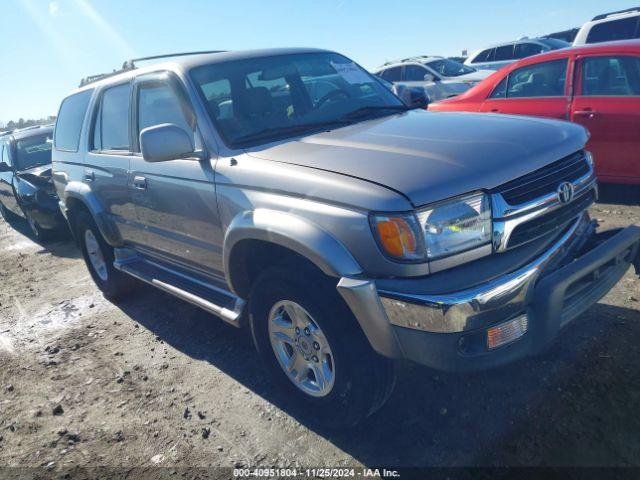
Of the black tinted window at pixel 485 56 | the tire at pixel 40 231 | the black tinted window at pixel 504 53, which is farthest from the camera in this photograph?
the black tinted window at pixel 485 56

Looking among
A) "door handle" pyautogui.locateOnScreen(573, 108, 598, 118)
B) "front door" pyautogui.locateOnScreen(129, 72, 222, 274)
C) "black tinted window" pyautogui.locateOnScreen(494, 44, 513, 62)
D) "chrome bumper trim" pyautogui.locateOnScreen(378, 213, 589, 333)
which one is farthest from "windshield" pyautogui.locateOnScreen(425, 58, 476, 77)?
"chrome bumper trim" pyautogui.locateOnScreen(378, 213, 589, 333)

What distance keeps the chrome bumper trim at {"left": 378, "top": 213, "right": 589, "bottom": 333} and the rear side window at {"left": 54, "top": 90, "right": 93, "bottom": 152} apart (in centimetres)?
394

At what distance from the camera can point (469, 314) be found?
204 cm

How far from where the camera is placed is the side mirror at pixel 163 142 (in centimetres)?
284

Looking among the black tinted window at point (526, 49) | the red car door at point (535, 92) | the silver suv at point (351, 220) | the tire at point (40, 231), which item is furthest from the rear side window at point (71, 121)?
the black tinted window at point (526, 49)

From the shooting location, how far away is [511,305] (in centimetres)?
213

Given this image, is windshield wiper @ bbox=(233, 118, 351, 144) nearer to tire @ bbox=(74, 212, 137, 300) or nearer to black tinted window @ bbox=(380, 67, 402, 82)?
tire @ bbox=(74, 212, 137, 300)

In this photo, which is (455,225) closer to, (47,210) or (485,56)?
(47,210)

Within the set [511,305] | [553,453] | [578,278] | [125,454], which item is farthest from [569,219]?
[125,454]

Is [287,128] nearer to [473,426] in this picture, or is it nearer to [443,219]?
[443,219]

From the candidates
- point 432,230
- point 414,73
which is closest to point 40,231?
point 432,230

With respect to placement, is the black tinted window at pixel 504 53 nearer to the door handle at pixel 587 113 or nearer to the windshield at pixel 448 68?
the windshield at pixel 448 68

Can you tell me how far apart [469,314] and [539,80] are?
15.7ft

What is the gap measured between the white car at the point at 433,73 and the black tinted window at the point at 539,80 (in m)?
5.93
